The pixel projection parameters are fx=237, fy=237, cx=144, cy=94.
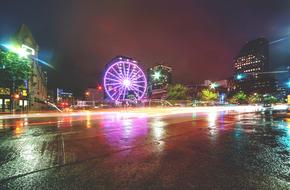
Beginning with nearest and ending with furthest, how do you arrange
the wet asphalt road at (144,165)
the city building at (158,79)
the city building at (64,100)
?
A: the wet asphalt road at (144,165) → the city building at (158,79) → the city building at (64,100)

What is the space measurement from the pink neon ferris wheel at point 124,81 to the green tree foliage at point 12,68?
20585 mm

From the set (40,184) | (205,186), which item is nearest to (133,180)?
(205,186)

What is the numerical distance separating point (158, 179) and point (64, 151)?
3.89m

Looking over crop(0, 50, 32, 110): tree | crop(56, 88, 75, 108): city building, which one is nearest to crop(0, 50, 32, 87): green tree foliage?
crop(0, 50, 32, 110): tree

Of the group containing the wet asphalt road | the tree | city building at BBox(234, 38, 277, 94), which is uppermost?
city building at BBox(234, 38, 277, 94)

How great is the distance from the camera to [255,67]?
158 metres

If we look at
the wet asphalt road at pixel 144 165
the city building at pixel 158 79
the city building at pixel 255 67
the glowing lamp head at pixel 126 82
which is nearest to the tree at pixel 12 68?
the city building at pixel 158 79

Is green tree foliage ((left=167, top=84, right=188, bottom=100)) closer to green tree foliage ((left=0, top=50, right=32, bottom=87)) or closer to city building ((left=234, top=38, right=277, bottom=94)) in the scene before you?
green tree foliage ((left=0, top=50, right=32, bottom=87))

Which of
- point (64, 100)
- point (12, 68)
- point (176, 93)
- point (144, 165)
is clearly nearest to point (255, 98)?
point (176, 93)

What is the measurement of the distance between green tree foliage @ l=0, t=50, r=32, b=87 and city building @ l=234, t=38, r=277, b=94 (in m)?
125

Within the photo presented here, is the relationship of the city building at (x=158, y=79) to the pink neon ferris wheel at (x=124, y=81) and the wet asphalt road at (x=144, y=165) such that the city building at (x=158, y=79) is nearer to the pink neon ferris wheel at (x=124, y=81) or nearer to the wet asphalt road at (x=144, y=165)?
the pink neon ferris wheel at (x=124, y=81)

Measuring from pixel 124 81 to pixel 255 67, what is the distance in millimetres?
133777

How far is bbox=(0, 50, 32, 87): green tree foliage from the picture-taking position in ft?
85.4

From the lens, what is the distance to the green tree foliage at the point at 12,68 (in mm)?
26031
